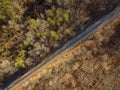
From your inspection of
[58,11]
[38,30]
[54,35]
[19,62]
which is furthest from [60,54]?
[58,11]

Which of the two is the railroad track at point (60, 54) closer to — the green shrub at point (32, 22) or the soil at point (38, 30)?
the soil at point (38, 30)

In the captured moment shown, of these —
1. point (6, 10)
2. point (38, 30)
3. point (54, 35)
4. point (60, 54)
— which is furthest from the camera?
point (6, 10)

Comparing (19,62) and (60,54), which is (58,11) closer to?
(60,54)

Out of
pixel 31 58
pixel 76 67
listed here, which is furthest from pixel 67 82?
pixel 31 58

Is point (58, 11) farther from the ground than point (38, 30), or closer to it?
farther from the ground

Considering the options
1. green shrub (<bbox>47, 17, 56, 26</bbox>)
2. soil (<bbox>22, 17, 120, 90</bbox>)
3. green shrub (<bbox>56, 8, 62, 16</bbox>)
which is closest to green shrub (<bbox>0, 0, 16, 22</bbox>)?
green shrub (<bbox>47, 17, 56, 26</bbox>)

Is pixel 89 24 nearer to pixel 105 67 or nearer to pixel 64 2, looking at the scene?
pixel 64 2
